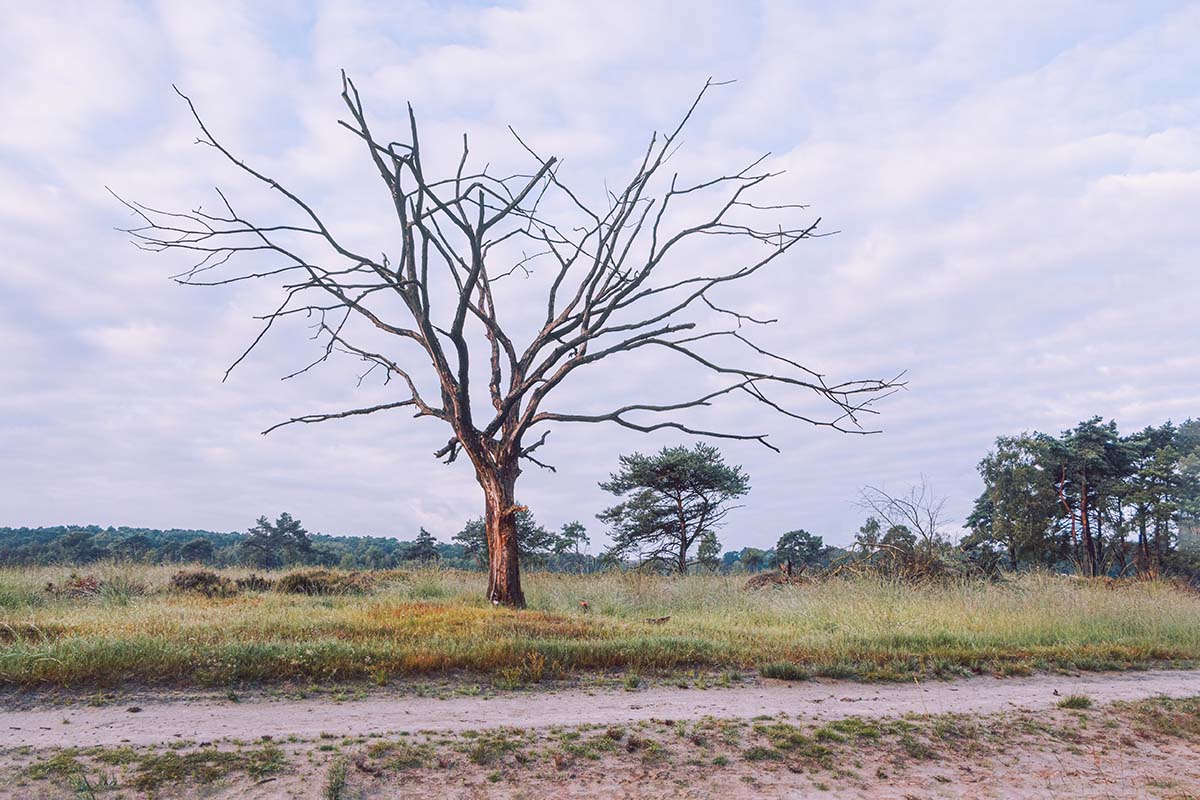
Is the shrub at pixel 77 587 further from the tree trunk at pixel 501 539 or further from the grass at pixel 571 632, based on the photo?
the tree trunk at pixel 501 539

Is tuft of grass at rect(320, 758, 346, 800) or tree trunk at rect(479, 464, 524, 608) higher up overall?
tree trunk at rect(479, 464, 524, 608)

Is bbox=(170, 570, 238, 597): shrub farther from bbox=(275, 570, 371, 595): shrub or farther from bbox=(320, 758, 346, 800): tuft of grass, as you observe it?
bbox=(320, 758, 346, 800): tuft of grass

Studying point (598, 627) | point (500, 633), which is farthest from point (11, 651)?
point (598, 627)

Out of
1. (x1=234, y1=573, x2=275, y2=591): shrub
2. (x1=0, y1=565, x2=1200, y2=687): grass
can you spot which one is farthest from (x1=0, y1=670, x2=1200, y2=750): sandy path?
(x1=234, y1=573, x2=275, y2=591): shrub

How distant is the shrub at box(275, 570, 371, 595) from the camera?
55.2ft

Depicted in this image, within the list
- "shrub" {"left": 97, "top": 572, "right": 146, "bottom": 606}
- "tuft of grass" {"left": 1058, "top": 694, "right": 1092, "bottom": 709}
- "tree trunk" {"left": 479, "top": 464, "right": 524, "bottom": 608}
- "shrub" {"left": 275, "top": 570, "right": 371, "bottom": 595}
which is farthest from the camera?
"shrub" {"left": 275, "top": 570, "right": 371, "bottom": 595}

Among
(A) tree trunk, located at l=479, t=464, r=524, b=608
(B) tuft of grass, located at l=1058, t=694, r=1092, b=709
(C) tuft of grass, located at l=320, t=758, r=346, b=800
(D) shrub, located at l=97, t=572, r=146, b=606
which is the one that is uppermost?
(A) tree trunk, located at l=479, t=464, r=524, b=608

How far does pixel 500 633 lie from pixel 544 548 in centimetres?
3261

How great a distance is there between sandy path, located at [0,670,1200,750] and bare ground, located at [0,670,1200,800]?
3cm

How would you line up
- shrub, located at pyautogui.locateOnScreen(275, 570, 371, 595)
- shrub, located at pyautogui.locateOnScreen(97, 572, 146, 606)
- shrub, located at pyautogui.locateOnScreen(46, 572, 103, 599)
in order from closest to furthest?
shrub, located at pyautogui.locateOnScreen(97, 572, 146, 606) → shrub, located at pyautogui.locateOnScreen(46, 572, 103, 599) → shrub, located at pyautogui.locateOnScreen(275, 570, 371, 595)

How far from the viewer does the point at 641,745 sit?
5.45 metres

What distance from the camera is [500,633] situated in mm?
9281

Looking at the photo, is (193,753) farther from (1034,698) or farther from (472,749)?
(1034,698)

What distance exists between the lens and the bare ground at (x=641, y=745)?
4.72 meters
